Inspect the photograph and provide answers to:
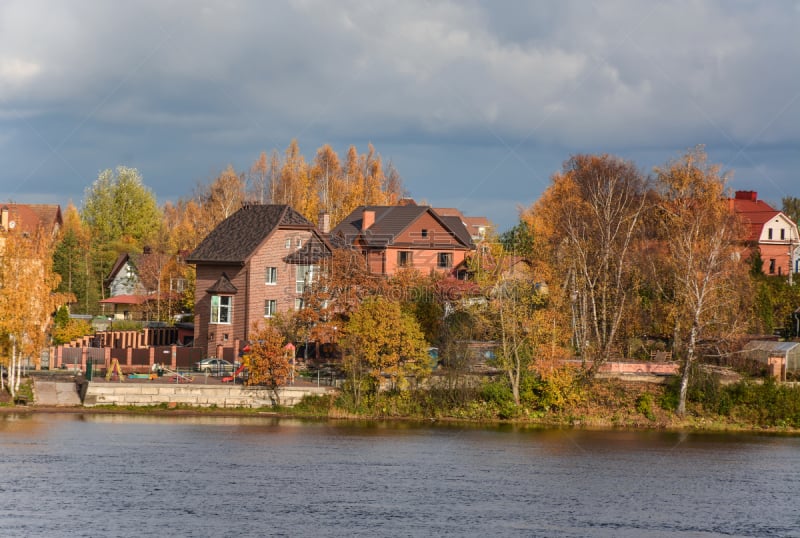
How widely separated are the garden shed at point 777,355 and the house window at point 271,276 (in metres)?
31.8

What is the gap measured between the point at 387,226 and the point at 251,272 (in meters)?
24.8

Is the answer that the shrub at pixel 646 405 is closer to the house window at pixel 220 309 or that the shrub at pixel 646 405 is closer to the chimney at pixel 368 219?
the house window at pixel 220 309

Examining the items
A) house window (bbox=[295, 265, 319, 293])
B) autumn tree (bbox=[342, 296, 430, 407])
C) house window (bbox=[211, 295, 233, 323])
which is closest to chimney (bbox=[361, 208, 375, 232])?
house window (bbox=[295, 265, 319, 293])

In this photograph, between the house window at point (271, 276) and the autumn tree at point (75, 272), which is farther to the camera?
the autumn tree at point (75, 272)

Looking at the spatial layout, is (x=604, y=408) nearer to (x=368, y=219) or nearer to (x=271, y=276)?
(x=271, y=276)

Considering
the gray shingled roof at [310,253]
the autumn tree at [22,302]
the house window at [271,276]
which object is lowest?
the autumn tree at [22,302]

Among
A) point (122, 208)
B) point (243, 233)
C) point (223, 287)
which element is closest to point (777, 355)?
point (223, 287)

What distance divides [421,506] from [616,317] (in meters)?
28.3

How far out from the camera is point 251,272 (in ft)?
242

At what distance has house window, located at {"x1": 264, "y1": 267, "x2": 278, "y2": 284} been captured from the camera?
246ft

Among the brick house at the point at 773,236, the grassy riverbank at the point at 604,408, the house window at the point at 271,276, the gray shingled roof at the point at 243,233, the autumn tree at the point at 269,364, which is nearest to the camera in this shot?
the autumn tree at the point at 269,364

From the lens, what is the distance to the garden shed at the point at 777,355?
211ft

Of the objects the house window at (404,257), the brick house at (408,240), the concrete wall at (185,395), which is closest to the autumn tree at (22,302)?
the concrete wall at (185,395)

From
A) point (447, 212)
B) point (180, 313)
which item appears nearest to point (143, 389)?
point (180, 313)
